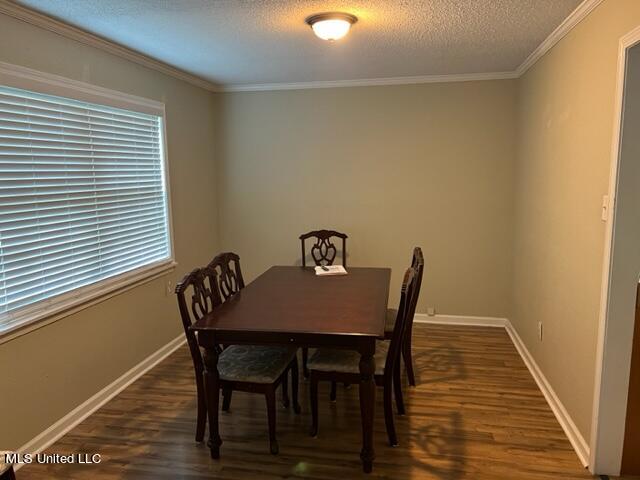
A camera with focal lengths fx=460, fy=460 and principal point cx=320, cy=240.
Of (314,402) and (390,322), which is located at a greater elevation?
(390,322)

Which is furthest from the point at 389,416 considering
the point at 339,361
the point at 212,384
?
the point at 212,384

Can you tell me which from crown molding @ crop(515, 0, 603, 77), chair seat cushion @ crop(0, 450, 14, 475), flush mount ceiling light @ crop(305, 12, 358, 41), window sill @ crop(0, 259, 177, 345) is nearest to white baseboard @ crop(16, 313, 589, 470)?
window sill @ crop(0, 259, 177, 345)

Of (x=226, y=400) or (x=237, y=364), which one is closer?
(x=237, y=364)

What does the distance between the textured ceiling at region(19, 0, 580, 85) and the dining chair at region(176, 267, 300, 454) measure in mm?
1402

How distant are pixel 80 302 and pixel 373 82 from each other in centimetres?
302

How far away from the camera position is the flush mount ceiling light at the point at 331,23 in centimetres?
245

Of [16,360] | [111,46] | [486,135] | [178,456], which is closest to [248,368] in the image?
[178,456]

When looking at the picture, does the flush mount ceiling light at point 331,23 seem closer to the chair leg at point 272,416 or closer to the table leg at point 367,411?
the table leg at point 367,411

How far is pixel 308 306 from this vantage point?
2.62 metres

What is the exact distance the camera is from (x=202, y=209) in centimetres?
438

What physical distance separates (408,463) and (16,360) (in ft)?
6.84

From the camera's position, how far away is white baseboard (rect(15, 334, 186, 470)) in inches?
99.0

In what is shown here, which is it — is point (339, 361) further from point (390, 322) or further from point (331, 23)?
point (331, 23)

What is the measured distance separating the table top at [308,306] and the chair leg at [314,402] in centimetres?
36
